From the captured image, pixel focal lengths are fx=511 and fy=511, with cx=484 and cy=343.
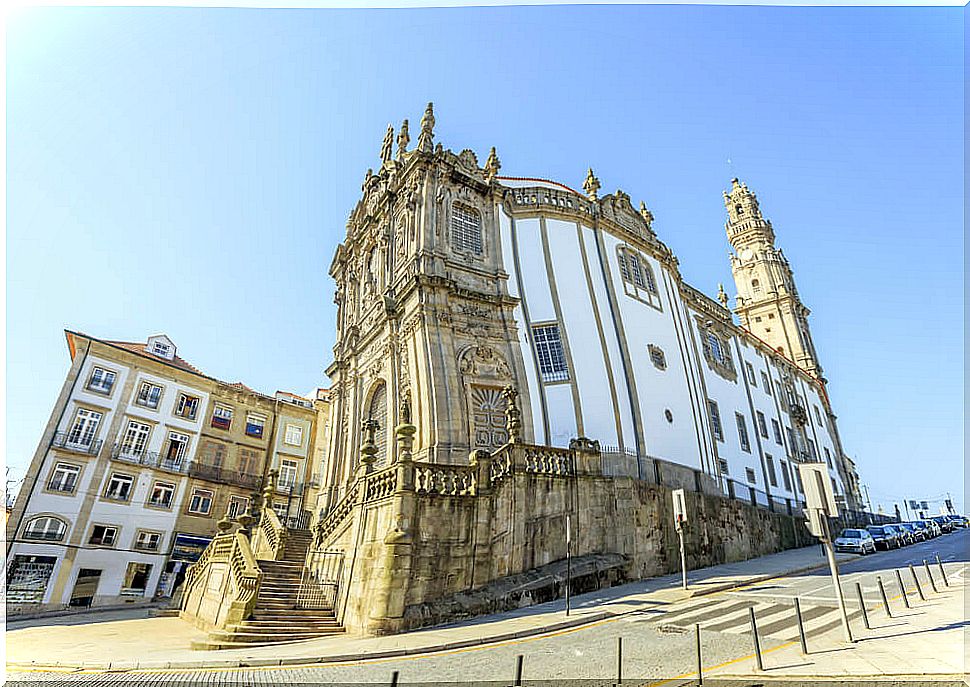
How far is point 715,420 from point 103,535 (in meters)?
33.3

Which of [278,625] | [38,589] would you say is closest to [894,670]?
[278,625]

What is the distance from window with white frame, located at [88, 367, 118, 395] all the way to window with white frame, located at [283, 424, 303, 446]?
10.6m

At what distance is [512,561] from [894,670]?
8.80 m

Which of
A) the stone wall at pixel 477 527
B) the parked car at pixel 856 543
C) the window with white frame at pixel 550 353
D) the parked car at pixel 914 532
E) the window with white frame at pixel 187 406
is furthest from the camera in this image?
the parked car at pixel 914 532

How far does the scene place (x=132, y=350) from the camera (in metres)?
30.1

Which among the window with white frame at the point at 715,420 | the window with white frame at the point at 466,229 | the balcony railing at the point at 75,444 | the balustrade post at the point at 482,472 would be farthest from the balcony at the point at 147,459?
the window with white frame at the point at 715,420

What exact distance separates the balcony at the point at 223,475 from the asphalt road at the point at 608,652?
76.0 feet

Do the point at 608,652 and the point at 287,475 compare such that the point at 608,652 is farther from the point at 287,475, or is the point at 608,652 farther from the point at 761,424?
the point at 761,424

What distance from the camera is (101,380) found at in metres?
28.2

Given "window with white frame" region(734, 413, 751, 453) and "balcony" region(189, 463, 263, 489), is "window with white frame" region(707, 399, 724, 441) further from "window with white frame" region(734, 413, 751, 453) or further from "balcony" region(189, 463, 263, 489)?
"balcony" region(189, 463, 263, 489)

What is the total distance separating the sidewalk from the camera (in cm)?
930

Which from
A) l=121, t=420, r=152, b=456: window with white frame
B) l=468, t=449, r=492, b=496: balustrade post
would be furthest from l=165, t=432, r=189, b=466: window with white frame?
l=468, t=449, r=492, b=496: balustrade post

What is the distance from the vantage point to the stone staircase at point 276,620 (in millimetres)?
11422

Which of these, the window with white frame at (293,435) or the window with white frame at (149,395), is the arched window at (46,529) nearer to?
the window with white frame at (149,395)
